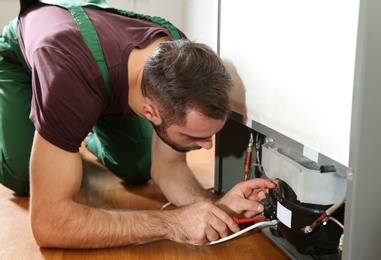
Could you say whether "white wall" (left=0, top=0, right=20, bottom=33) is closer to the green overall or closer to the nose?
the green overall

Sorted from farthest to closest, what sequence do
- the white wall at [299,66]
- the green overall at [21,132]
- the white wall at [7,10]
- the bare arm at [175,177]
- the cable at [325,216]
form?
the white wall at [7,10]
the green overall at [21,132]
the bare arm at [175,177]
the cable at [325,216]
the white wall at [299,66]

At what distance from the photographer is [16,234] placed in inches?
45.6

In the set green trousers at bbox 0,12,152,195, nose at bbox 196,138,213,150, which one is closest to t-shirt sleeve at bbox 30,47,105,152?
nose at bbox 196,138,213,150

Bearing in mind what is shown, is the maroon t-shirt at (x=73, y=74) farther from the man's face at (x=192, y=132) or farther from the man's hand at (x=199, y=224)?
the man's hand at (x=199, y=224)

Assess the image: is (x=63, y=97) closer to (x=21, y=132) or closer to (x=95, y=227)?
(x=95, y=227)

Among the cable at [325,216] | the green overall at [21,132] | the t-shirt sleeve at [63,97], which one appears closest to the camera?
the cable at [325,216]

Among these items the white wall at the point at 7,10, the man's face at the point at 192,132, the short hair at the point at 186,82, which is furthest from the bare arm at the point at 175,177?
the white wall at the point at 7,10

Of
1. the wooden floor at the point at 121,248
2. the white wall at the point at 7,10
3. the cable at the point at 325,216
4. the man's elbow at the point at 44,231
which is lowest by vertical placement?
the wooden floor at the point at 121,248

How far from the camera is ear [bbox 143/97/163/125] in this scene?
1022 mm

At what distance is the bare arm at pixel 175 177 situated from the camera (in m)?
1.24

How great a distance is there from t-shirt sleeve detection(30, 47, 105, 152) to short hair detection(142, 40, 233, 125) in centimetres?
13

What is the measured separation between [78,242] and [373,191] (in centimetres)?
62

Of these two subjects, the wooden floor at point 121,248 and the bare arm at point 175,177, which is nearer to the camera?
the wooden floor at point 121,248

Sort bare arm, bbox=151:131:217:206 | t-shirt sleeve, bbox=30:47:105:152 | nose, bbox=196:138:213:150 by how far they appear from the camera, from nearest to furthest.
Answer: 1. t-shirt sleeve, bbox=30:47:105:152
2. nose, bbox=196:138:213:150
3. bare arm, bbox=151:131:217:206
